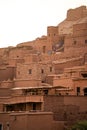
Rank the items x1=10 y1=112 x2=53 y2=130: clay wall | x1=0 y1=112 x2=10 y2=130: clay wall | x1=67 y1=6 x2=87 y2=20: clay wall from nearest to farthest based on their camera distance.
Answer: x1=10 y1=112 x2=53 y2=130: clay wall < x1=0 y1=112 x2=10 y2=130: clay wall < x1=67 y1=6 x2=87 y2=20: clay wall

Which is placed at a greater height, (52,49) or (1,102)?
(52,49)

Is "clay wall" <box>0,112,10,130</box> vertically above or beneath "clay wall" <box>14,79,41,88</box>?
beneath

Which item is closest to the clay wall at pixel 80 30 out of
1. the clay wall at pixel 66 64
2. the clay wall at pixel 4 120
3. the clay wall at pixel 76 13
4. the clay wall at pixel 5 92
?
the clay wall at pixel 66 64

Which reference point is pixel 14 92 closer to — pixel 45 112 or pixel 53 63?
pixel 53 63

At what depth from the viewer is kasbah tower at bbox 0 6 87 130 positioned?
35.4 metres

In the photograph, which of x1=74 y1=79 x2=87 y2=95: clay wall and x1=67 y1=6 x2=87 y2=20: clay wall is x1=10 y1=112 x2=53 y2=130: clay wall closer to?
x1=74 y1=79 x2=87 y2=95: clay wall

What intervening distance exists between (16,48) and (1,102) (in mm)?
17762

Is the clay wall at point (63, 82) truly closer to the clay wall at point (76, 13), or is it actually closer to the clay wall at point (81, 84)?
the clay wall at point (81, 84)

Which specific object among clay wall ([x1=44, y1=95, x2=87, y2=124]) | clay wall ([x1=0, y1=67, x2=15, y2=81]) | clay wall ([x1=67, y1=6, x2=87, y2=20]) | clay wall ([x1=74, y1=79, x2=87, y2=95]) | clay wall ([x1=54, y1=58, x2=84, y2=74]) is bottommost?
clay wall ([x1=44, y1=95, x2=87, y2=124])

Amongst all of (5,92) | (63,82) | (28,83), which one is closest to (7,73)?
(28,83)

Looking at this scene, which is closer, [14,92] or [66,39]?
[14,92]

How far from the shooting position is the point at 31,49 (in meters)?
59.4

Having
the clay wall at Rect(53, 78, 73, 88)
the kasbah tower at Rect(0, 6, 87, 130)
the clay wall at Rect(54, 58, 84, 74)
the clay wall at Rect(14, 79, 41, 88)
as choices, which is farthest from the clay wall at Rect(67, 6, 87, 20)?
the clay wall at Rect(53, 78, 73, 88)

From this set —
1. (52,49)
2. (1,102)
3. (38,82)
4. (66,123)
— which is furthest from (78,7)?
(66,123)
